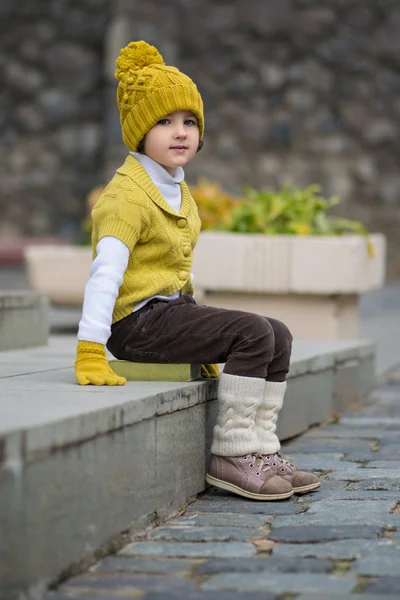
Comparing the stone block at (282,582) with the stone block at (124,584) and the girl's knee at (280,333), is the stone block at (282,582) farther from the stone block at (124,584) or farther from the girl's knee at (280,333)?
the girl's knee at (280,333)

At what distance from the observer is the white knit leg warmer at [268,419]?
3.56 m

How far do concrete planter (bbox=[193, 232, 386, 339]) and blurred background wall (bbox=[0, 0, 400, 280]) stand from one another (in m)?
7.09

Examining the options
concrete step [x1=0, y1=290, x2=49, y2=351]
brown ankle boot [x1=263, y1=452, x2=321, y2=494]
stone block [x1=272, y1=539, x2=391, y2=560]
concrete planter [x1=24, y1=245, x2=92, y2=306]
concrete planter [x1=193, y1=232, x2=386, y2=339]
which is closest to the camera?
stone block [x1=272, y1=539, x2=391, y2=560]

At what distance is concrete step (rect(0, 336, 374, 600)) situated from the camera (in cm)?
244

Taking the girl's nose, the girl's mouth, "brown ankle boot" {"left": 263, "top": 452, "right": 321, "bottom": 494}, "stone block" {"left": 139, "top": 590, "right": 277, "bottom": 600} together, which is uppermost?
the girl's nose

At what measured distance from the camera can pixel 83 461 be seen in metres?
2.71

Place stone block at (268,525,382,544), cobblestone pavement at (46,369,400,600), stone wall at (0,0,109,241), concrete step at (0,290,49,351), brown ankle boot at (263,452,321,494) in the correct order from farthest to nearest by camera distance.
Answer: stone wall at (0,0,109,241) < concrete step at (0,290,49,351) < brown ankle boot at (263,452,321,494) < stone block at (268,525,382,544) < cobblestone pavement at (46,369,400,600)

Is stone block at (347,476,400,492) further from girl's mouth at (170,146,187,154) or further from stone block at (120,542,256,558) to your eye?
girl's mouth at (170,146,187,154)

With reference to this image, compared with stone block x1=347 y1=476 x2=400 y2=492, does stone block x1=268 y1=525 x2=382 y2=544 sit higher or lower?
lower

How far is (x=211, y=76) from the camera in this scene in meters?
13.9

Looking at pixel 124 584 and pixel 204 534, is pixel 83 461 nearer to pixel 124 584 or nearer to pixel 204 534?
pixel 124 584

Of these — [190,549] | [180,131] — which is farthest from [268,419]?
[180,131]

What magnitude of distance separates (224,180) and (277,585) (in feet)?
37.7

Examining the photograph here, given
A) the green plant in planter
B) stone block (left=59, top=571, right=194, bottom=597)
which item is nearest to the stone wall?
the green plant in planter
